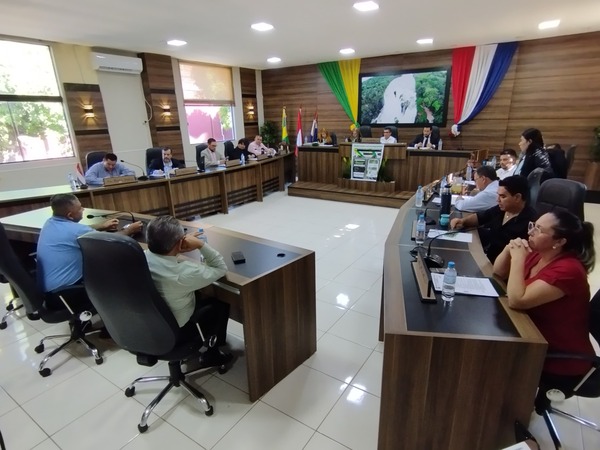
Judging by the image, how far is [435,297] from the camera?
1.57 metres

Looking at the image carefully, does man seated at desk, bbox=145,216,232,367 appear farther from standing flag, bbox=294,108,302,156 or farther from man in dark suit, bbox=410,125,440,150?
standing flag, bbox=294,108,302,156

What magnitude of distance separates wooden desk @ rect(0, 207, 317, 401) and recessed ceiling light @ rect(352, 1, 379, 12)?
11.4 feet

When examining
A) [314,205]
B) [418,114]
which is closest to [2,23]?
[314,205]

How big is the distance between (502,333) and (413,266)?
66 cm

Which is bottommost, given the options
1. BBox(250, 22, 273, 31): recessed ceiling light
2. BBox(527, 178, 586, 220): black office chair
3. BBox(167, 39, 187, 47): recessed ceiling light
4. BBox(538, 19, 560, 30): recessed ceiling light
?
BBox(527, 178, 586, 220): black office chair

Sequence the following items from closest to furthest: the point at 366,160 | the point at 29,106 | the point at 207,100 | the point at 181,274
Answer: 1. the point at 181,274
2. the point at 29,106
3. the point at 366,160
4. the point at 207,100

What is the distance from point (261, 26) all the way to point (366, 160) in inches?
123

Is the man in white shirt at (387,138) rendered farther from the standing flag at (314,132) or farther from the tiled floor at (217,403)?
the tiled floor at (217,403)

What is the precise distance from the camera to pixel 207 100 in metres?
8.52

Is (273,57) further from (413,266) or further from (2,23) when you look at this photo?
(413,266)

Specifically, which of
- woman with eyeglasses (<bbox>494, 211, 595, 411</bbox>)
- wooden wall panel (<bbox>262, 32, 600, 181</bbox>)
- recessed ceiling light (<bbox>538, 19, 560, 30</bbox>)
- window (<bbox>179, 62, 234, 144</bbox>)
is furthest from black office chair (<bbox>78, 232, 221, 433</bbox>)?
wooden wall panel (<bbox>262, 32, 600, 181</bbox>)

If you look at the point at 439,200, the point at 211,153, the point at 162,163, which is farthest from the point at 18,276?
the point at 211,153

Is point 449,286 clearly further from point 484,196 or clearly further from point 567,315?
point 484,196

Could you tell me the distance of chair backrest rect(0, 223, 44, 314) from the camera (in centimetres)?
199
